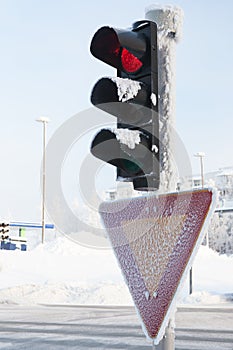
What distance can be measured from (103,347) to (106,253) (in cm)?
2286

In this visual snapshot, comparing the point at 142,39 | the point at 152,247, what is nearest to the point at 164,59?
the point at 142,39

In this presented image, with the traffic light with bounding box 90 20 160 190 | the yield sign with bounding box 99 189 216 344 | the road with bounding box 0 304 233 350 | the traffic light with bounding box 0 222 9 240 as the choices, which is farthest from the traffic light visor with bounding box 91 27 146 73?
the traffic light with bounding box 0 222 9 240

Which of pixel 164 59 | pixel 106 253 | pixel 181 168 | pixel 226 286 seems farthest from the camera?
pixel 106 253

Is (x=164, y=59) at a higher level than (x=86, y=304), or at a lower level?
higher

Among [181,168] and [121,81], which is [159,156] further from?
[121,81]

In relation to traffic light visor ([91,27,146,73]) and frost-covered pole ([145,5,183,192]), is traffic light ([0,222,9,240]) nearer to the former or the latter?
traffic light visor ([91,27,146,73])

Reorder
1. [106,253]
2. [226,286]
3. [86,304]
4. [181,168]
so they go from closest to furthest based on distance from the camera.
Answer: [181,168] < [86,304] < [226,286] < [106,253]

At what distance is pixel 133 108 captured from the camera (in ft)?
9.43

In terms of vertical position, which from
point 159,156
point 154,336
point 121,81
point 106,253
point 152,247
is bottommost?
point 106,253

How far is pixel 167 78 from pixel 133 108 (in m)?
0.26

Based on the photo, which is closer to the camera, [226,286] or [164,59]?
[164,59]

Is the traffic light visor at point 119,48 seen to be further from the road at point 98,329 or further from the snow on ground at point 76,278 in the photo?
the snow on ground at point 76,278

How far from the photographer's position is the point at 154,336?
99.9 inches

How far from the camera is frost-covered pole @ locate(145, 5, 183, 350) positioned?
2.68 metres
